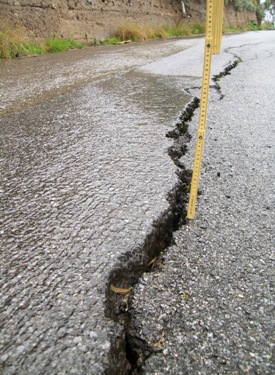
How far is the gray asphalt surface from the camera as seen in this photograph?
2.53 ft

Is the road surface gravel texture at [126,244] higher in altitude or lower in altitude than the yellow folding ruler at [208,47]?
lower

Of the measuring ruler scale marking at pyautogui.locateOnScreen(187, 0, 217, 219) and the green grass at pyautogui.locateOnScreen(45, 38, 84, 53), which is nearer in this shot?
the measuring ruler scale marking at pyautogui.locateOnScreen(187, 0, 217, 219)

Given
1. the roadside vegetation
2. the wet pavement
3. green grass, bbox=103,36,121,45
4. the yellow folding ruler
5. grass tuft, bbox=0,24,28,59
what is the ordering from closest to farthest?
the wet pavement → the yellow folding ruler → grass tuft, bbox=0,24,28,59 → the roadside vegetation → green grass, bbox=103,36,121,45

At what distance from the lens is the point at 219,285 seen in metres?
0.96

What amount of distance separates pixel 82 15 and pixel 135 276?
8367 millimetres

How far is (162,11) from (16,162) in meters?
12.2

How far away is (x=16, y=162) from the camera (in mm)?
1602

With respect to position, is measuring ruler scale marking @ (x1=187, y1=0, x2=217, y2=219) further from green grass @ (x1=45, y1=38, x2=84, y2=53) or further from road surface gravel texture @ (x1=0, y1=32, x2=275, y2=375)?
green grass @ (x1=45, y1=38, x2=84, y2=53)

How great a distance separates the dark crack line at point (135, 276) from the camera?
2.53 ft

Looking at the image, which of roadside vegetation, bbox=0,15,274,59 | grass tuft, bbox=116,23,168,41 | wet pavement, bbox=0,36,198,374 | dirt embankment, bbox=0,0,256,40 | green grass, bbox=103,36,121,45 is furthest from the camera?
grass tuft, bbox=116,23,168,41

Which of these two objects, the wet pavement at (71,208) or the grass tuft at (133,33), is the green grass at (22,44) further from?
the wet pavement at (71,208)

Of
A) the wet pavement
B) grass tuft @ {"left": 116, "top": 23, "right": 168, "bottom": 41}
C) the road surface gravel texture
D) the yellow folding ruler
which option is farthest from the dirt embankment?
the yellow folding ruler

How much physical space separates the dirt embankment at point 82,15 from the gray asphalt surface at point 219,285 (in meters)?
6.22

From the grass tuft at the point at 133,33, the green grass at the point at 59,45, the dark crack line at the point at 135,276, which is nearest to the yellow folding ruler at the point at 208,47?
the dark crack line at the point at 135,276
